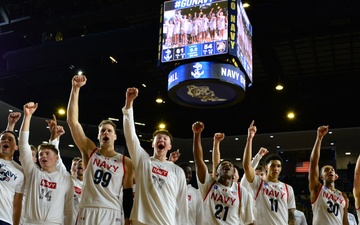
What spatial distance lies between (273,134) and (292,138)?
49.9 inches

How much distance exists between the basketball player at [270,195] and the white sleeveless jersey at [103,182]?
2249mm

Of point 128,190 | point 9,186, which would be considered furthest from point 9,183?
point 128,190

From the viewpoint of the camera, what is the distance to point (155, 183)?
477 centimetres

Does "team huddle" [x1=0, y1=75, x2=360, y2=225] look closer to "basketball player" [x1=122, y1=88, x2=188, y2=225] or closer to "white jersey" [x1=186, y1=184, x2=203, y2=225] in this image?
"basketball player" [x1=122, y1=88, x2=188, y2=225]

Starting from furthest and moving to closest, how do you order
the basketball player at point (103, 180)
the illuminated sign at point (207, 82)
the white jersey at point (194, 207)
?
the illuminated sign at point (207, 82)
the white jersey at point (194, 207)
the basketball player at point (103, 180)

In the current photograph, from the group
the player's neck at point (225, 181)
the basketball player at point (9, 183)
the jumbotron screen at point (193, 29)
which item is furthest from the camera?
the jumbotron screen at point (193, 29)

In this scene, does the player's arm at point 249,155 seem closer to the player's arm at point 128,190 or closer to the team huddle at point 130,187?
the team huddle at point 130,187

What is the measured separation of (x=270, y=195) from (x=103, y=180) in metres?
2.95

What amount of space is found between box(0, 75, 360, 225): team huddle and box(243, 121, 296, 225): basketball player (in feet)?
0.05

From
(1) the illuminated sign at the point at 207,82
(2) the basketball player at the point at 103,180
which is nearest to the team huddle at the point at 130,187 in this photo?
(2) the basketball player at the point at 103,180

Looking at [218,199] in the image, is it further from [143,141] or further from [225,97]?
[143,141]

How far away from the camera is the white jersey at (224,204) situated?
5938mm

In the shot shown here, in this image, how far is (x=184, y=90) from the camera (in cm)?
1002

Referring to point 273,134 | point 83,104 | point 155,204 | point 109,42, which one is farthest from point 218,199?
→ point 273,134
